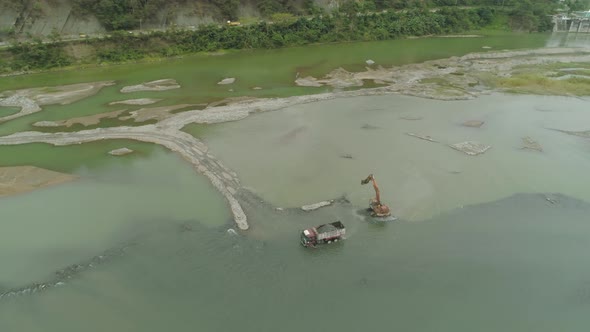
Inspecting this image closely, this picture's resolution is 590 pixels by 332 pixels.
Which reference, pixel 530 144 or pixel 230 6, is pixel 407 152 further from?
pixel 230 6

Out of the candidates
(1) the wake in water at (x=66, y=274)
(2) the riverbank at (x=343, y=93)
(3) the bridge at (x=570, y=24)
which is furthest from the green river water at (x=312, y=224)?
(3) the bridge at (x=570, y=24)

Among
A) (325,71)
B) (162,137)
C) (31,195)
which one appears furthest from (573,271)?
(325,71)

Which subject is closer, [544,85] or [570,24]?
[544,85]

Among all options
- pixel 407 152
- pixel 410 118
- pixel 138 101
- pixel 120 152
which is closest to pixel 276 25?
pixel 138 101

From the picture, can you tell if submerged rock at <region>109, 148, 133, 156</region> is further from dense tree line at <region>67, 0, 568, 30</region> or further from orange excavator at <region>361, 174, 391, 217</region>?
dense tree line at <region>67, 0, 568, 30</region>

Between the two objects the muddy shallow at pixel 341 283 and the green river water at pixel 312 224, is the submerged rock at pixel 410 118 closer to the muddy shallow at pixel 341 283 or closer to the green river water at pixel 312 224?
the green river water at pixel 312 224
